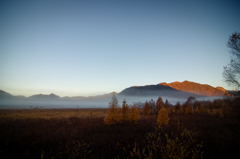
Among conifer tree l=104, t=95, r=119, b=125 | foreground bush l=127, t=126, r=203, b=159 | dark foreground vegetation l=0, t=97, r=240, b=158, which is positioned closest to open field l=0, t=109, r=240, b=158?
dark foreground vegetation l=0, t=97, r=240, b=158

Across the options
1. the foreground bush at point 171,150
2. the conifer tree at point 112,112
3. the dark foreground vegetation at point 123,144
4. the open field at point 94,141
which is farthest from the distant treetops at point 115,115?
the foreground bush at point 171,150

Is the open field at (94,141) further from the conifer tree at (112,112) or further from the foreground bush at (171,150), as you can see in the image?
the conifer tree at (112,112)

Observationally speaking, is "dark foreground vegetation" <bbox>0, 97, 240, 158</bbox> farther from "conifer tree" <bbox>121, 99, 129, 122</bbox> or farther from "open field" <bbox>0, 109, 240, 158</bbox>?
"conifer tree" <bbox>121, 99, 129, 122</bbox>

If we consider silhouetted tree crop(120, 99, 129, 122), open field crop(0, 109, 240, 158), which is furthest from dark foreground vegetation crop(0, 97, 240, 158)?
silhouetted tree crop(120, 99, 129, 122)

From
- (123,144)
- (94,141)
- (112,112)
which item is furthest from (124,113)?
(123,144)

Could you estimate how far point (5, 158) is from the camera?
239 inches

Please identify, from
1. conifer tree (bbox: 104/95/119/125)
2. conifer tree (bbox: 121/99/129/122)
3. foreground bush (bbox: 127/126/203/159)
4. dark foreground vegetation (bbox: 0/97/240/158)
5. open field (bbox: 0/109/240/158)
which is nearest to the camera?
foreground bush (bbox: 127/126/203/159)

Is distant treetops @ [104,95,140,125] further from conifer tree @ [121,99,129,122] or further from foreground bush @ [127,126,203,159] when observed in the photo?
foreground bush @ [127,126,203,159]

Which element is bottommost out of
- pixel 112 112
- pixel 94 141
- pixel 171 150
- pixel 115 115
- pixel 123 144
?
pixel 94 141

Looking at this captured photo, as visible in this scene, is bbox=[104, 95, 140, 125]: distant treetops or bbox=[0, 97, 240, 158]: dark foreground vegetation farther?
bbox=[104, 95, 140, 125]: distant treetops

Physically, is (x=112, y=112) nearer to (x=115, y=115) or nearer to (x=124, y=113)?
(x=115, y=115)

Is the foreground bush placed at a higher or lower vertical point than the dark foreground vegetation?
higher

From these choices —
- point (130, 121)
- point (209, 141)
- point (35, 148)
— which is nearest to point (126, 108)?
point (130, 121)

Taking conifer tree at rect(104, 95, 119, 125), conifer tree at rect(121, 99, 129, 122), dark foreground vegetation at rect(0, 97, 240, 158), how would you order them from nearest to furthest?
dark foreground vegetation at rect(0, 97, 240, 158) < conifer tree at rect(104, 95, 119, 125) < conifer tree at rect(121, 99, 129, 122)
